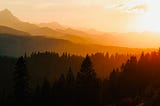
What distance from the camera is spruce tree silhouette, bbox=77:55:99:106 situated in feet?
208

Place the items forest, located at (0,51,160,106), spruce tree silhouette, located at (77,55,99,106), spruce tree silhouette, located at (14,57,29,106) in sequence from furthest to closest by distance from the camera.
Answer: spruce tree silhouette, located at (77,55,99,106) < forest, located at (0,51,160,106) < spruce tree silhouette, located at (14,57,29,106)

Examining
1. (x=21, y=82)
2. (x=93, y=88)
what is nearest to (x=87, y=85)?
(x=93, y=88)

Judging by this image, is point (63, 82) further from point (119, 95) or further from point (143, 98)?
point (143, 98)

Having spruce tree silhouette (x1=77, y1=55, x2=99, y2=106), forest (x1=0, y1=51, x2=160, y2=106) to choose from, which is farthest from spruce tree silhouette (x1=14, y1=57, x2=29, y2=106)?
spruce tree silhouette (x1=77, y1=55, x2=99, y2=106)

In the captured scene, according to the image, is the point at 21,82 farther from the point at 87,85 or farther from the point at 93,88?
the point at 93,88

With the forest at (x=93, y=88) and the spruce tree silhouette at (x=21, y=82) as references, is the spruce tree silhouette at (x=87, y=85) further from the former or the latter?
the spruce tree silhouette at (x=21, y=82)

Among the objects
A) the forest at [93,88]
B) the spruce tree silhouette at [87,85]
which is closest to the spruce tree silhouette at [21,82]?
the forest at [93,88]

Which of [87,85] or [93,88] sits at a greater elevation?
[87,85]

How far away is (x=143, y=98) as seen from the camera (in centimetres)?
5750

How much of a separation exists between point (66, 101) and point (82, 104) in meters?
6.09

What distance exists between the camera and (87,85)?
216 ft

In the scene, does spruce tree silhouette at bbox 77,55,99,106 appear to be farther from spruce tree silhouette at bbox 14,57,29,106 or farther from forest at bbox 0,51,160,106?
spruce tree silhouette at bbox 14,57,29,106

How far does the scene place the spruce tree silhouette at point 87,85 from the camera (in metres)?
63.4

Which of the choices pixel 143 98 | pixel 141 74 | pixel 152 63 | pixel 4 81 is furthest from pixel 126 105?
pixel 4 81
